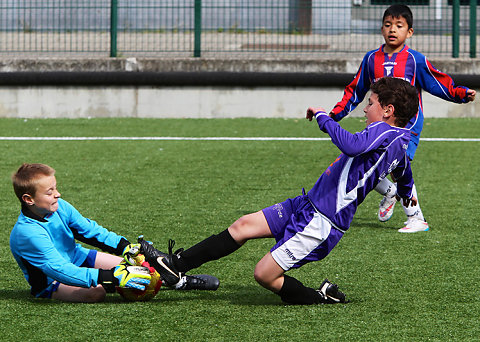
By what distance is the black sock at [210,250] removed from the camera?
4559 millimetres

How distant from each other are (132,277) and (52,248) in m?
0.43

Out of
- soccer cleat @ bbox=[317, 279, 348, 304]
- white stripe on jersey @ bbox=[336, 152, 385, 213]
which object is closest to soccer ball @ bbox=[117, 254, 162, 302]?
soccer cleat @ bbox=[317, 279, 348, 304]

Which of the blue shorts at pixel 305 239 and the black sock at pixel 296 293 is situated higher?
the blue shorts at pixel 305 239

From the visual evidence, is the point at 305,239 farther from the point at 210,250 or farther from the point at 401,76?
the point at 401,76

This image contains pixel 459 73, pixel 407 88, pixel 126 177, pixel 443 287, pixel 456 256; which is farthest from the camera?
pixel 459 73

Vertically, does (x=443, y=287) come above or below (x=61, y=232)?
below

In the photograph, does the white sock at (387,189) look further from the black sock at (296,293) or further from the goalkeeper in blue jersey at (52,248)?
the goalkeeper in blue jersey at (52,248)

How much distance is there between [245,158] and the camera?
920 centimetres

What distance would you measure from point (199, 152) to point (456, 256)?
4.50m

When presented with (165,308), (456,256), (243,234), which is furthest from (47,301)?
(456,256)

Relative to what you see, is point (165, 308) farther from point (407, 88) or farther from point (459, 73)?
point (459, 73)

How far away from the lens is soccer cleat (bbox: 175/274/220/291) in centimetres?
469

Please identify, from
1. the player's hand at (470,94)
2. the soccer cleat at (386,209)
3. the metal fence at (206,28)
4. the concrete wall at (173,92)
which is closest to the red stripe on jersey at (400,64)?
the player's hand at (470,94)

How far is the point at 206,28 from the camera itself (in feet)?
41.8
